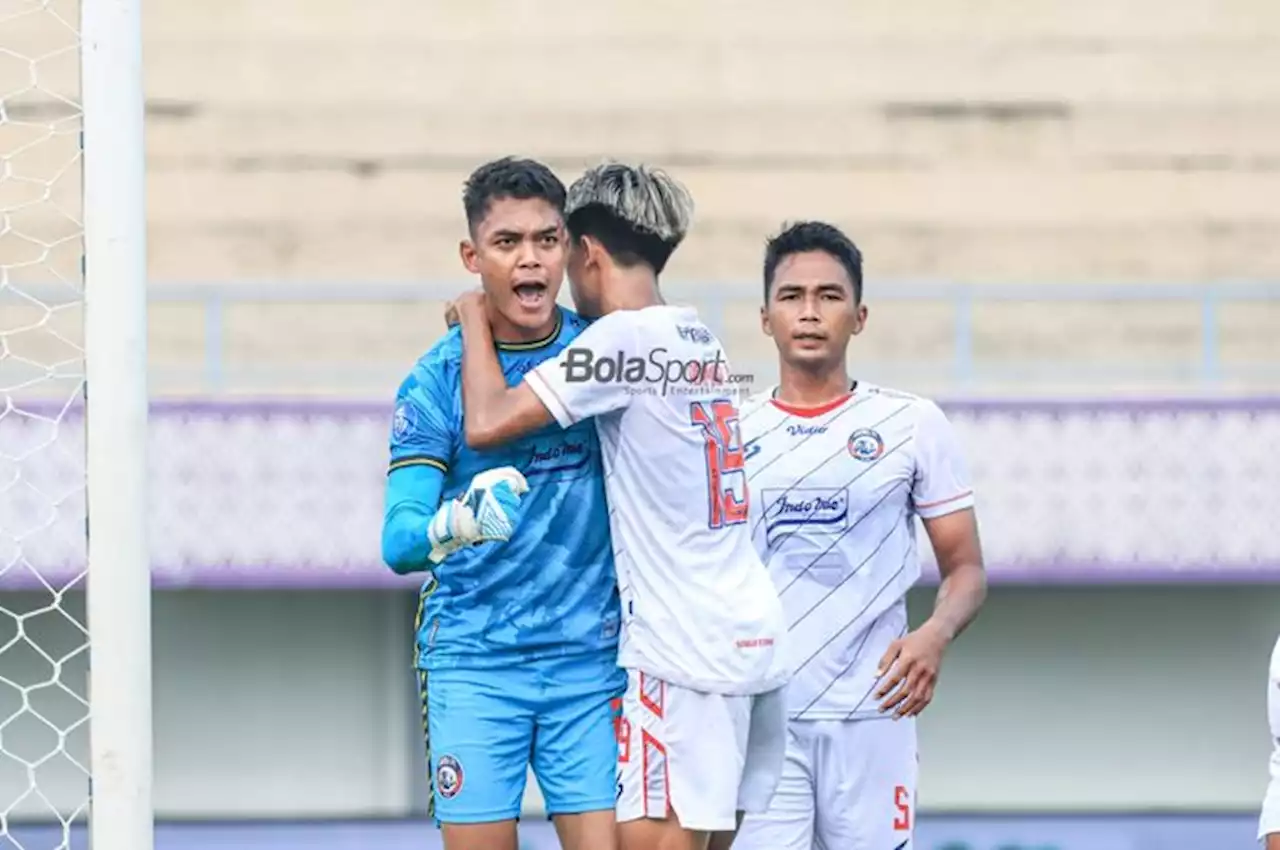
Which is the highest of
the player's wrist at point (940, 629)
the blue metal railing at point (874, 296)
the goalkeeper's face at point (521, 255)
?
the blue metal railing at point (874, 296)

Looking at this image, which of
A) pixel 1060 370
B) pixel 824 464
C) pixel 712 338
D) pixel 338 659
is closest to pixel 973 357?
pixel 1060 370

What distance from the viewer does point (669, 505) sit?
3.49 meters

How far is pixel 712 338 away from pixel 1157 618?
6952mm

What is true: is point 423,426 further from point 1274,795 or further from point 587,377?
point 1274,795

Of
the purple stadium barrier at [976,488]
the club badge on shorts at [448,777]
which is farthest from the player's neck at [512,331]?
the purple stadium barrier at [976,488]

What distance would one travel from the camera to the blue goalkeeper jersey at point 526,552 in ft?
11.5

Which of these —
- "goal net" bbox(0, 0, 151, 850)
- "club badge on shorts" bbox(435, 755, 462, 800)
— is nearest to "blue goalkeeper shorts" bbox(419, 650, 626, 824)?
"club badge on shorts" bbox(435, 755, 462, 800)

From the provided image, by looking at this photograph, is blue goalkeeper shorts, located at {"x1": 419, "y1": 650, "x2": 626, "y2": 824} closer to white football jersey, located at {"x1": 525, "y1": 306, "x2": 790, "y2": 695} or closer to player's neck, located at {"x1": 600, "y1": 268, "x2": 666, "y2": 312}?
white football jersey, located at {"x1": 525, "y1": 306, "x2": 790, "y2": 695}

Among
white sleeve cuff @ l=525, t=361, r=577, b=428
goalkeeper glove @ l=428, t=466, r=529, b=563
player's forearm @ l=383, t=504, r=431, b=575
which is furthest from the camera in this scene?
white sleeve cuff @ l=525, t=361, r=577, b=428

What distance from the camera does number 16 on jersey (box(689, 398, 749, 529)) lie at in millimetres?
3545

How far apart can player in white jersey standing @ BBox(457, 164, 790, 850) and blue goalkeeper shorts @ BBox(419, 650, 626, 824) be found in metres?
0.04

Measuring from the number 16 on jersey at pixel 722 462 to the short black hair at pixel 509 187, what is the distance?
1.34 feet

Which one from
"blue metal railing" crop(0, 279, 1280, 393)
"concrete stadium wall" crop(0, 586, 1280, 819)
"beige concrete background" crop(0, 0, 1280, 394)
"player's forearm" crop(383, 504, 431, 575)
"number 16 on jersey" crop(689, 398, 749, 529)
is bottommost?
"concrete stadium wall" crop(0, 586, 1280, 819)

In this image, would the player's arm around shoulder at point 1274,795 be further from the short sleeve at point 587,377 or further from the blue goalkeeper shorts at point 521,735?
the short sleeve at point 587,377
